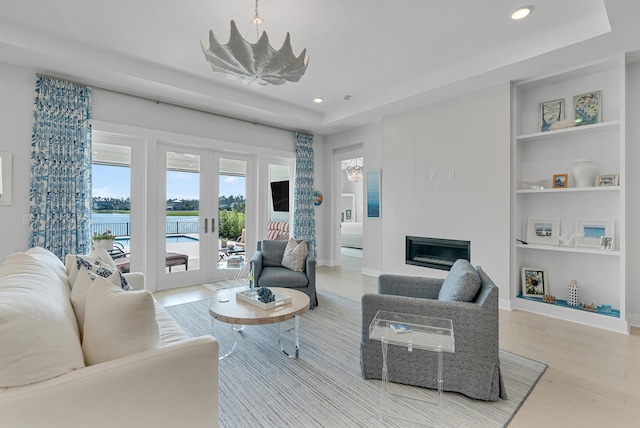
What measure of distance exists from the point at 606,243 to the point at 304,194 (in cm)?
454

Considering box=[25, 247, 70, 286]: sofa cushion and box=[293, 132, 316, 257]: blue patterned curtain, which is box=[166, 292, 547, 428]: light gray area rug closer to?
box=[25, 247, 70, 286]: sofa cushion

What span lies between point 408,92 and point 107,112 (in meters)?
4.13

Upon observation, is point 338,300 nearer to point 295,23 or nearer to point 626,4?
point 295,23

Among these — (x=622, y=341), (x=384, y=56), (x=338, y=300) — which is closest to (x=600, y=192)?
(x=622, y=341)

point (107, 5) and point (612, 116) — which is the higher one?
point (107, 5)

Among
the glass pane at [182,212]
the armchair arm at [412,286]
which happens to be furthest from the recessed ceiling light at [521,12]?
the glass pane at [182,212]

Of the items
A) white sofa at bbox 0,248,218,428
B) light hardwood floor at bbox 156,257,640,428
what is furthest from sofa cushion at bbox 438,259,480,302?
white sofa at bbox 0,248,218,428

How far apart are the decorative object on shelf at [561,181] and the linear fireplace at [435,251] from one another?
122cm

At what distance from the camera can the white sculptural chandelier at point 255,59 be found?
224 centimetres

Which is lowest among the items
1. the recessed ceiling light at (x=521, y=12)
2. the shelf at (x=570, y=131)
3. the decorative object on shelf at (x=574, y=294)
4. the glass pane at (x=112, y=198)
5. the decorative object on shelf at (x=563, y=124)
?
the decorative object on shelf at (x=574, y=294)

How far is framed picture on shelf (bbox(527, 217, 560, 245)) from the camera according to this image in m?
3.73

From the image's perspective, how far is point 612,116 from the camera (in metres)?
3.38

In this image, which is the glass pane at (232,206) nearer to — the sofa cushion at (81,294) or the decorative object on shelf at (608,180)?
the sofa cushion at (81,294)

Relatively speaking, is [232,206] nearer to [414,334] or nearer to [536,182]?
[414,334]
